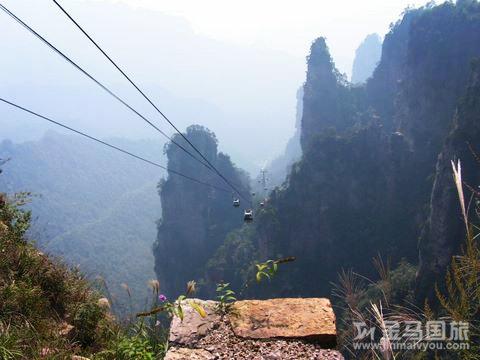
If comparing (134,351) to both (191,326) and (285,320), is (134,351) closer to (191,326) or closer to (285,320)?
(191,326)

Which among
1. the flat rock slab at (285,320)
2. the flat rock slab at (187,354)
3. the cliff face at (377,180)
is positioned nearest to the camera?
the flat rock slab at (187,354)

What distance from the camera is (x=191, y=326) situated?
2.96m

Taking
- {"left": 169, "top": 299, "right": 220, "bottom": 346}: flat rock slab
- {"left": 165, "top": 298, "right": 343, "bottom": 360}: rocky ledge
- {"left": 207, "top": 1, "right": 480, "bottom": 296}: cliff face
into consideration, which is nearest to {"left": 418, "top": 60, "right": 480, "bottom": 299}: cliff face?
{"left": 207, "top": 1, "right": 480, "bottom": 296}: cliff face

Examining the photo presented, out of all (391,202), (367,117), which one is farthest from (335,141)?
(367,117)

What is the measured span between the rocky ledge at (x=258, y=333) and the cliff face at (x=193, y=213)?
238 feet

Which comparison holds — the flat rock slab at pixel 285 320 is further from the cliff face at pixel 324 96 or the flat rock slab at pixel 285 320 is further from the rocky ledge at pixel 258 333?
the cliff face at pixel 324 96

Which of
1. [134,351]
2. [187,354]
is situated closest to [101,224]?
[134,351]

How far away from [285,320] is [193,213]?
75602mm

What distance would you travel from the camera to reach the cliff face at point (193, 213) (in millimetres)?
75438

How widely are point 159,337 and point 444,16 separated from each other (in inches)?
2480

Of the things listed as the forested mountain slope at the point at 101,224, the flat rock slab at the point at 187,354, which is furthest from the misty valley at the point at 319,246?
the forested mountain slope at the point at 101,224

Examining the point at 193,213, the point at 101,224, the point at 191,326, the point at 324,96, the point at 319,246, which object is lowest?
the point at 101,224

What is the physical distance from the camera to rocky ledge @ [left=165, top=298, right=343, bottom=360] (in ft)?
8.66

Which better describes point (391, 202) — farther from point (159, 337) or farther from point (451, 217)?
point (159, 337)
